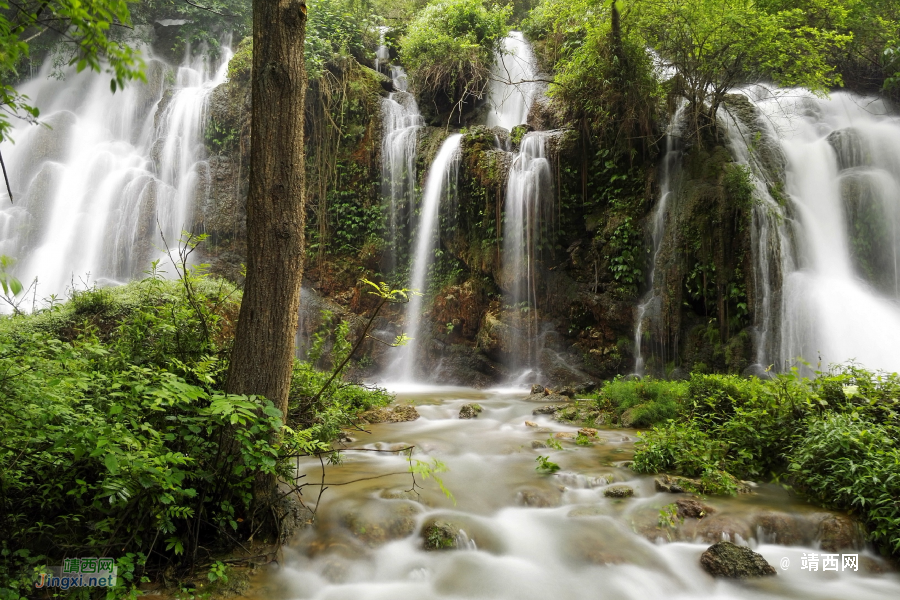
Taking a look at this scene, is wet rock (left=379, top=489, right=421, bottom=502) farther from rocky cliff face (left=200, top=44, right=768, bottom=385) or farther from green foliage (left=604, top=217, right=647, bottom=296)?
green foliage (left=604, top=217, right=647, bottom=296)

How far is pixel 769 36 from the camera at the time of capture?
1082cm

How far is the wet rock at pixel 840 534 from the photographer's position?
13.7 ft

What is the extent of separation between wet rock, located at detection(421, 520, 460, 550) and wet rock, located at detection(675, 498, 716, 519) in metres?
2.01

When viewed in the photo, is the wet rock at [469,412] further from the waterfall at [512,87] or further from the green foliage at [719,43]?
the waterfall at [512,87]

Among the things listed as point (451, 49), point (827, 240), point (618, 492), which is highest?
point (451, 49)

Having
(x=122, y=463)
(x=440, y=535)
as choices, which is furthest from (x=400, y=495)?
(x=122, y=463)

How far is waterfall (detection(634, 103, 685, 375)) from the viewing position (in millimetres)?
11359

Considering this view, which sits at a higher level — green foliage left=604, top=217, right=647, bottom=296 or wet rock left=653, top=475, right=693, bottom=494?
green foliage left=604, top=217, right=647, bottom=296

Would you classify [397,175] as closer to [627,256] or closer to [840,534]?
[627,256]

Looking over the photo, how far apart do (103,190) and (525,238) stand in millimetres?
14946

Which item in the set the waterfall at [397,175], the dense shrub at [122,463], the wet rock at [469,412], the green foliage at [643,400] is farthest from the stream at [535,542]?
the waterfall at [397,175]

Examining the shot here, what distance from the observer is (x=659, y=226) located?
38.6 feet

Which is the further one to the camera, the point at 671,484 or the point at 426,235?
the point at 426,235

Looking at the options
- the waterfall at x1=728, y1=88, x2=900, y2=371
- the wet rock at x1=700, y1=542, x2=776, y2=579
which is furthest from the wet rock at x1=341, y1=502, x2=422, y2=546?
the waterfall at x1=728, y1=88, x2=900, y2=371
